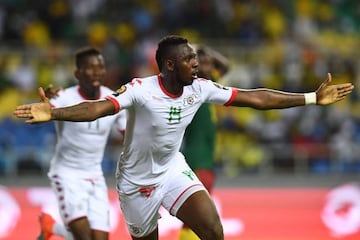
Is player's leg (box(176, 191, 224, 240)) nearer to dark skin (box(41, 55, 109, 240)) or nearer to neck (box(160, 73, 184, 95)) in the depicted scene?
neck (box(160, 73, 184, 95))

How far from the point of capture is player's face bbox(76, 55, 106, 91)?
29.5ft

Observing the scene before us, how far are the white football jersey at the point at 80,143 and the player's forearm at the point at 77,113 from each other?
1.86 m

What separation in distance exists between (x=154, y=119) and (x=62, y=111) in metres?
0.88

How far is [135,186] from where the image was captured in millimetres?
7777

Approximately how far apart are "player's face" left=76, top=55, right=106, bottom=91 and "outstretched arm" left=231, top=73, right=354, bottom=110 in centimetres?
183

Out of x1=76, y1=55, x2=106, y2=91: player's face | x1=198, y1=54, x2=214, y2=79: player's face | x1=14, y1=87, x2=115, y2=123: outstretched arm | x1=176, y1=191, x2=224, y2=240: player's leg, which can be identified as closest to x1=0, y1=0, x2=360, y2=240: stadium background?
x1=198, y1=54, x2=214, y2=79: player's face

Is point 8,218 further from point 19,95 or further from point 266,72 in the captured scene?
point 266,72

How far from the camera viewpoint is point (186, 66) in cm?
740

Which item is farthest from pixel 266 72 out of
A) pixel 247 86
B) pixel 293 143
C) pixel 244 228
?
pixel 244 228

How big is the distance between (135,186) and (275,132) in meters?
10.4

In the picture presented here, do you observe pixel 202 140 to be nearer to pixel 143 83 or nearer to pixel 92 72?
pixel 92 72

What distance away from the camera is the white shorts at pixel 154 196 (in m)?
7.61

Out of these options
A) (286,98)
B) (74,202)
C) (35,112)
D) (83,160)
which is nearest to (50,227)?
(74,202)

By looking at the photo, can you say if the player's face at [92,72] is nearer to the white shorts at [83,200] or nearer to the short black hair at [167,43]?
the white shorts at [83,200]
